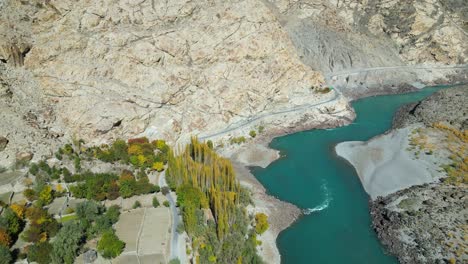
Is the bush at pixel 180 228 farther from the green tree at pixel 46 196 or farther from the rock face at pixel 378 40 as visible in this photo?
the rock face at pixel 378 40

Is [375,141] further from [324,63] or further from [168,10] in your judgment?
[168,10]

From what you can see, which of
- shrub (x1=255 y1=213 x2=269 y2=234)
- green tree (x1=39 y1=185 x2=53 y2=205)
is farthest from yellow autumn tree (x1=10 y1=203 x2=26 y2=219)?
shrub (x1=255 y1=213 x2=269 y2=234)

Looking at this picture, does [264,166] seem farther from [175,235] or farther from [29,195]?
[29,195]

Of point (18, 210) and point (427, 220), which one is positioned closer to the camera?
point (18, 210)

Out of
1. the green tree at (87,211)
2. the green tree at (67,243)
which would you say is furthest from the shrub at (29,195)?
the green tree at (67,243)

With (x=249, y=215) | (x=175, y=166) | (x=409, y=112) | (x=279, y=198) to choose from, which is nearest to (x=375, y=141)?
(x=409, y=112)

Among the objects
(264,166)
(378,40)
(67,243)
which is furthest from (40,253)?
(378,40)
